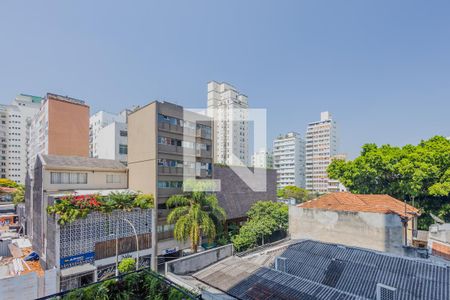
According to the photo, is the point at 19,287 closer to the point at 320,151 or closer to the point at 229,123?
the point at 229,123

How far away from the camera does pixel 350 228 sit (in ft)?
52.7

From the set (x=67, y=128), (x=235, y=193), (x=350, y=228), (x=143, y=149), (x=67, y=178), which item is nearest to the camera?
(x=350, y=228)

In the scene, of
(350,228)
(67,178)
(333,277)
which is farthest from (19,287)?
(350,228)

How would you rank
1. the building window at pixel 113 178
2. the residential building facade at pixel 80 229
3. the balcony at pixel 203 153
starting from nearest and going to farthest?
the residential building facade at pixel 80 229
the building window at pixel 113 178
the balcony at pixel 203 153

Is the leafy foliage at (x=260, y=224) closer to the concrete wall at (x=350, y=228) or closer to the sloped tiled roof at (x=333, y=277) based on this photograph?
the concrete wall at (x=350, y=228)

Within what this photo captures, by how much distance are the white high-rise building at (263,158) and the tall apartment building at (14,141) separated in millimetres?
69679

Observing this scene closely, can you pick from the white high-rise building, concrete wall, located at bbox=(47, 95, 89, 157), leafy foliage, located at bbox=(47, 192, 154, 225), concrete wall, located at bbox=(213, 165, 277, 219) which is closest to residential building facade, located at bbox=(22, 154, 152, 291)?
leafy foliage, located at bbox=(47, 192, 154, 225)

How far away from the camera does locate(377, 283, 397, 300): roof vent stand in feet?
28.7

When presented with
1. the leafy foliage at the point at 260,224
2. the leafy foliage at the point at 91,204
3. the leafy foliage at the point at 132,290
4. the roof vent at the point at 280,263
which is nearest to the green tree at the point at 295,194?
the leafy foliage at the point at 260,224

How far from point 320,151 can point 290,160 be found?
11.1m

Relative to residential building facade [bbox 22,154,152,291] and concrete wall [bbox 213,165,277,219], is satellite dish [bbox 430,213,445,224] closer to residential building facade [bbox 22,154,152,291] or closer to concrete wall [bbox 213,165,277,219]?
concrete wall [bbox 213,165,277,219]

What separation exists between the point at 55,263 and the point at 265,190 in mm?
23894

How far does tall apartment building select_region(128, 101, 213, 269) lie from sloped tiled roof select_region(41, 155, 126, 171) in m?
1.65

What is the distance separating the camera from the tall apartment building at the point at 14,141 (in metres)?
60.3
